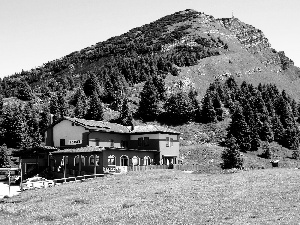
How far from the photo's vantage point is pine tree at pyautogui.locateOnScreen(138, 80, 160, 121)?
4412 inches

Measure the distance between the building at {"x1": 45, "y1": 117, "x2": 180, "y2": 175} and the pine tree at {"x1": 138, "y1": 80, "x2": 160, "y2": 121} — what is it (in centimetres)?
3459

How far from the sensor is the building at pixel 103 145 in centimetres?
5996

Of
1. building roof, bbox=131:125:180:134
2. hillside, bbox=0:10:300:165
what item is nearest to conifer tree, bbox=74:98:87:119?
hillside, bbox=0:10:300:165

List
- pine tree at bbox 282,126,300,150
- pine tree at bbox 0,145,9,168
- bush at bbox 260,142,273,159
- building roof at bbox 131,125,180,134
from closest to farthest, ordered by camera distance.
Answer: pine tree at bbox 0,145,9,168 < building roof at bbox 131,125,180,134 < bush at bbox 260,142,273,159 < pine tree at bbox 282,126,300,150

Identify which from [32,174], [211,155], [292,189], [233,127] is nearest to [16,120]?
[32,174]

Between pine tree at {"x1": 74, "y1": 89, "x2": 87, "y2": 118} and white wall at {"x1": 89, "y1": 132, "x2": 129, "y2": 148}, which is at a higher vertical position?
pine tree at {"x1": 74, "y1": 89, "x2": 87, "y2": 118}

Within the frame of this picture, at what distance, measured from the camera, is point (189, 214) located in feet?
78.3

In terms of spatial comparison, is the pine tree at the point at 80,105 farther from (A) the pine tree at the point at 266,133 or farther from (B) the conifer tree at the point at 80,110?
(A) the pine tree at the point at 266,133

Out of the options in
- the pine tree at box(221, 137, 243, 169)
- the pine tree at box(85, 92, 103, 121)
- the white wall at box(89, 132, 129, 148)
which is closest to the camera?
the white wall at box(89, 132, 129, 148)

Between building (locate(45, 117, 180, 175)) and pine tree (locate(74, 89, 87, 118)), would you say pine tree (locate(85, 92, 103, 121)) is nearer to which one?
pine tree (locate(74, 89, 87, 118))

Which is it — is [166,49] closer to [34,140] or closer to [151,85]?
[151,85]

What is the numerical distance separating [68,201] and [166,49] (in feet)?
548

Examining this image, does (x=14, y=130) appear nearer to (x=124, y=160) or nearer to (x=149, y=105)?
(x=124, y=160)

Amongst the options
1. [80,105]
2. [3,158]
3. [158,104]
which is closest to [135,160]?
[3,158]
